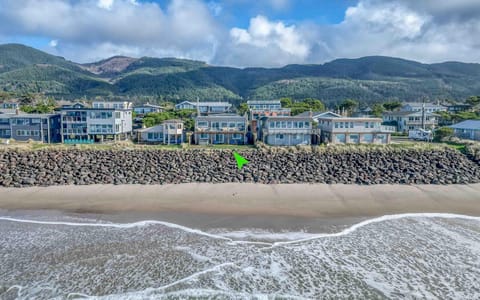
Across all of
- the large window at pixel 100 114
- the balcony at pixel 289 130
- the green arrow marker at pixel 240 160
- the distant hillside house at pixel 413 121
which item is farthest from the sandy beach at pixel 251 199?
the distant hillside house at pixel 413 121

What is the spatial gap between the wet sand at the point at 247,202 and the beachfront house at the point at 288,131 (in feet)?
38.9

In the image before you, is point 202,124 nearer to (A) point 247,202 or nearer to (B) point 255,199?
(B) point 255,199

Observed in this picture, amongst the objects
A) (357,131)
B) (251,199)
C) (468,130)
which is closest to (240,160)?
(251,199)

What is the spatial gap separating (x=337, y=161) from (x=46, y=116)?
35.5 m

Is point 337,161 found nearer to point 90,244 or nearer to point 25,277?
point 90,244

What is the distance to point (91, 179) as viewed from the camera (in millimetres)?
28312

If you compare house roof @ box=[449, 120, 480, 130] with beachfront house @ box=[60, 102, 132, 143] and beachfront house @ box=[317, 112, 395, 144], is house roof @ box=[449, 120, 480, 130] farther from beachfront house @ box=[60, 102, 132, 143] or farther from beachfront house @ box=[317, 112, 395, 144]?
beachfront house @ box=[60, 102, 132, 143]

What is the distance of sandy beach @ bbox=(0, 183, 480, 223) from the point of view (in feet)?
71.2

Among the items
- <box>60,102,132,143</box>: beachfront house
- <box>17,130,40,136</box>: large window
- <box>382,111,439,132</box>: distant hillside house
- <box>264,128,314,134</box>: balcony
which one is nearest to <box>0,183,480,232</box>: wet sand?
<box>264,128,314,134</box>: balcony

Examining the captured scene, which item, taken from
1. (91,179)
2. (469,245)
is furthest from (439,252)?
(91,179)

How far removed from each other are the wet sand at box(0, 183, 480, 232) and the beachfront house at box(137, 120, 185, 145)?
1412 centimetres

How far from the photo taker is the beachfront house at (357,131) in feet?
127

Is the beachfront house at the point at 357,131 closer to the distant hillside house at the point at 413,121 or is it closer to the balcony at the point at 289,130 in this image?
the balcony at the point at 289,130

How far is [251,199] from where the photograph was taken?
2400 centimetres
